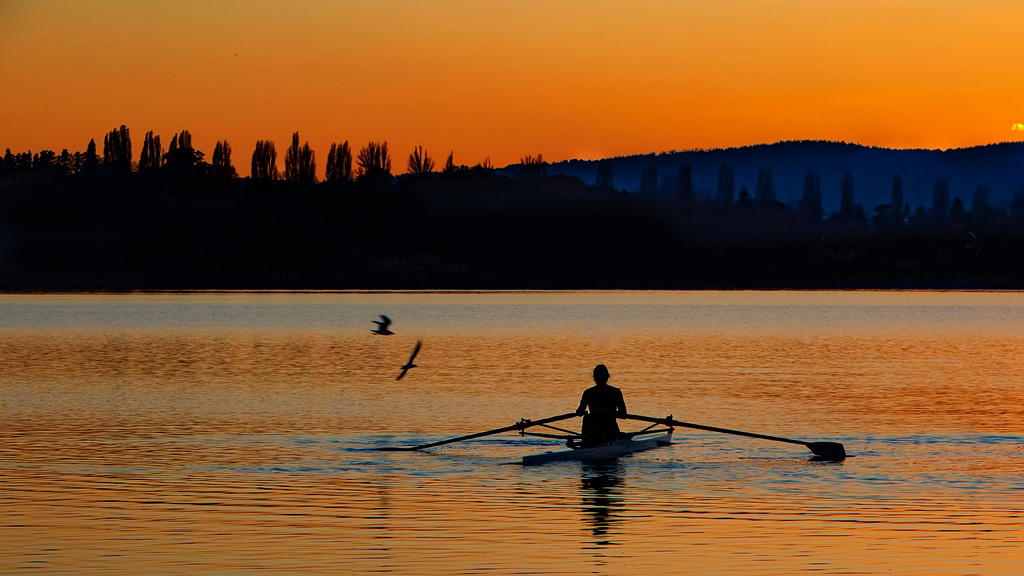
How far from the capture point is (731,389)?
53312 mm

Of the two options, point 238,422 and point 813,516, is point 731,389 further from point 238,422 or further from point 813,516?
point 813,516

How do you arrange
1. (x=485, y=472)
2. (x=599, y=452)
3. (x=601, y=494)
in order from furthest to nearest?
(x=599, y=452) → (x=485, y=472) → (x=601, y=494)

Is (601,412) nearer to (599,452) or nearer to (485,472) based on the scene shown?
(599,452)

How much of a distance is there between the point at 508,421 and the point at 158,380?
21.2m

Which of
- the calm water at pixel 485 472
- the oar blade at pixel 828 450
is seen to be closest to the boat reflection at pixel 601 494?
the calm water at pixel 485 472

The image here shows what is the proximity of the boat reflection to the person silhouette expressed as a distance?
568mm

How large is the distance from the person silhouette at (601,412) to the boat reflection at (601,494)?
568 mm

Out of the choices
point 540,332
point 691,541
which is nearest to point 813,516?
point 691,541

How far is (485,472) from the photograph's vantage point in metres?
29.6

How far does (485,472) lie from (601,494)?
12.3ft

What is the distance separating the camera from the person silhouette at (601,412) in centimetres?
3078

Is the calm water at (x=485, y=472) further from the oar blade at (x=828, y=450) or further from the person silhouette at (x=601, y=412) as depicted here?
the person silhouette at (x=601, y=412)

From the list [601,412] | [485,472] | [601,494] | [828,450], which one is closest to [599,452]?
[601,412]

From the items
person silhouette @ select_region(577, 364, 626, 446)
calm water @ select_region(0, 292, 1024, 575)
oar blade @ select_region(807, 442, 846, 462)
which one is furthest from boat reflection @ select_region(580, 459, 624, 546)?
oar blade @ select_region(807, 442, 846, 462)
